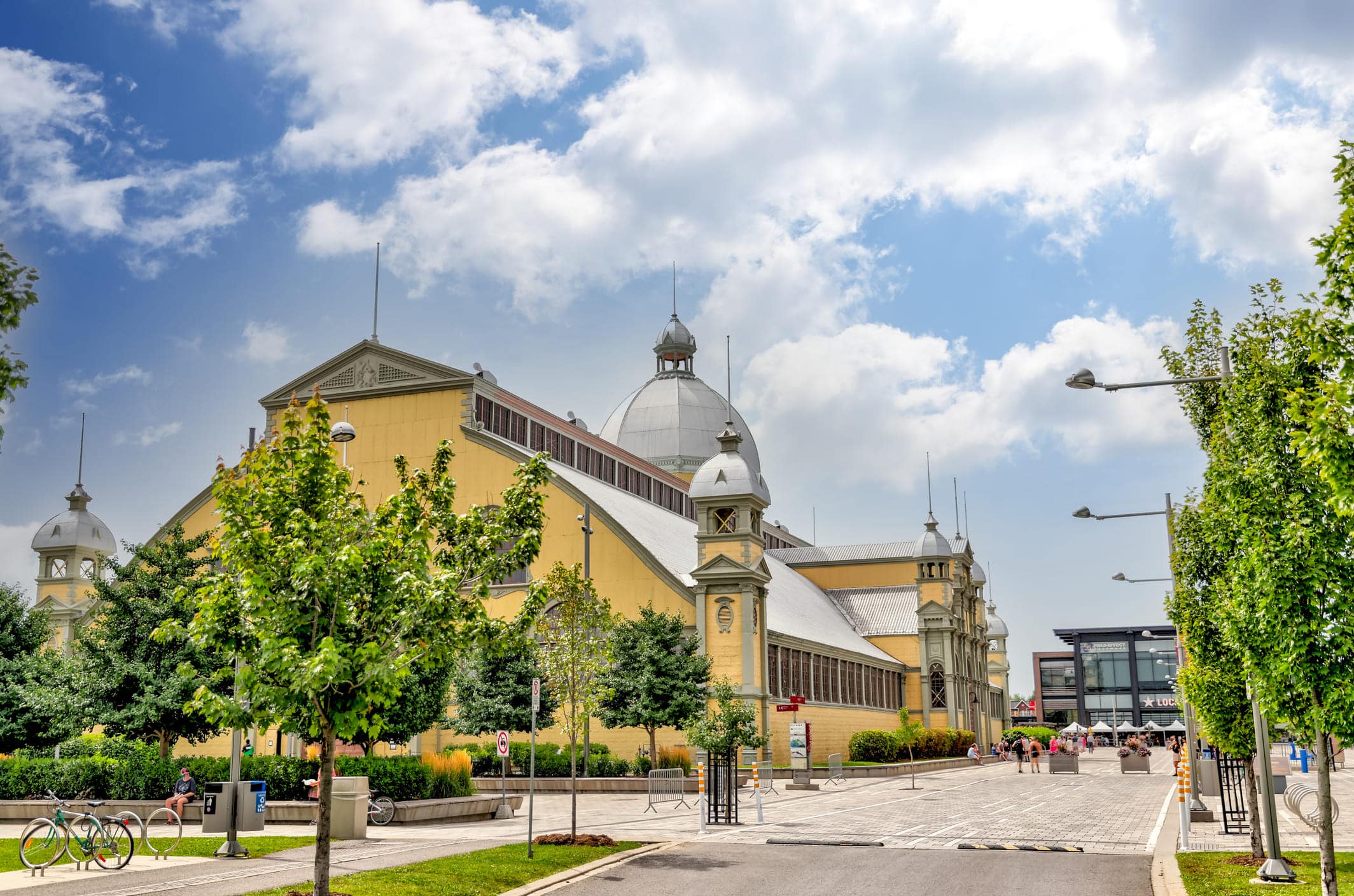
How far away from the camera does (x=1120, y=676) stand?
15212 centimetres

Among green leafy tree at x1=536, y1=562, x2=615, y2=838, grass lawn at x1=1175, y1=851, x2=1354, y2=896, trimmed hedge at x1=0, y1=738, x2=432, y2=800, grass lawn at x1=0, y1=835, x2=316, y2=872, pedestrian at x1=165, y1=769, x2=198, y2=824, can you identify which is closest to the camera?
grass lawn at x1=1175, y1=851, x2=1354, y2=896

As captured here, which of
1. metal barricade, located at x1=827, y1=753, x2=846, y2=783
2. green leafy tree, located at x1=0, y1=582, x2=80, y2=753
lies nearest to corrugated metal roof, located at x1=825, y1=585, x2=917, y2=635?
metal barricade, located at x1=827, y1=753, x2=846, y2=783

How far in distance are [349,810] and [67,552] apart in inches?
2080

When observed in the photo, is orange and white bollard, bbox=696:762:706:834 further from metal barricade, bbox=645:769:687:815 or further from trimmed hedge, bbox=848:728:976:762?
trimmed hedge, bbox=848:728:976:762

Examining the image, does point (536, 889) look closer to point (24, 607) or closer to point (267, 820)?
point (267, 820)

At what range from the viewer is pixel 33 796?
109ft

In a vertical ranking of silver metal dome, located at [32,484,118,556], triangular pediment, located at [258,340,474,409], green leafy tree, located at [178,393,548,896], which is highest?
triangular pediment, located at [258,340,474,409]

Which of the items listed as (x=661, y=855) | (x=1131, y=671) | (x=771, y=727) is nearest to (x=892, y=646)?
(x=771, y=727)

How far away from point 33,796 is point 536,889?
22062 millimetres

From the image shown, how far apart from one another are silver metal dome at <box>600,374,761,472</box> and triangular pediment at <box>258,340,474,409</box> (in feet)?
96.9

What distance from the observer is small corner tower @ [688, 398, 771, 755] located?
169ft

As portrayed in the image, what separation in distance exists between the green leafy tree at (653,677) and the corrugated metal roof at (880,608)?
3743 centimetres

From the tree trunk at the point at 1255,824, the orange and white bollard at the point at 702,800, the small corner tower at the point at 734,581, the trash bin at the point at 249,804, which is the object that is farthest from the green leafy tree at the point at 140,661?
the tree trunk at the point at 1255,824

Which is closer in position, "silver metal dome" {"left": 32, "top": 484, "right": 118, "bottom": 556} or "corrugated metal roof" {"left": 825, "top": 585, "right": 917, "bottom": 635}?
"silver metal dome" {"left": 32, "top": 484, "right": 118, "bottom": 556}
